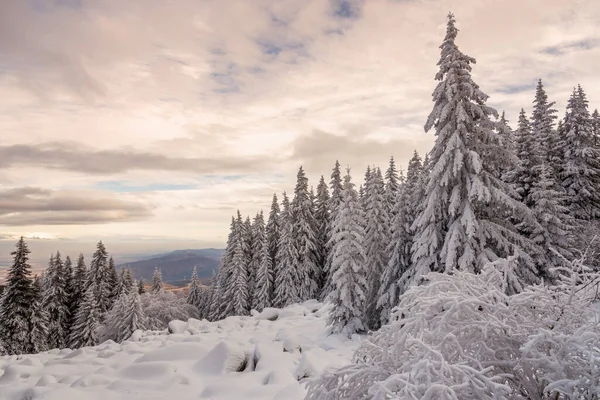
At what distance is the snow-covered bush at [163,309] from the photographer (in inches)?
1875

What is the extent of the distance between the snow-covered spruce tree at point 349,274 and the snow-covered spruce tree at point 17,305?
31874 millimetres

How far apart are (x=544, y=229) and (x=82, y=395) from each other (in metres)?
23.6

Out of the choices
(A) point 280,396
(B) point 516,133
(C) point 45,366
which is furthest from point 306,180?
(A) point 280,396

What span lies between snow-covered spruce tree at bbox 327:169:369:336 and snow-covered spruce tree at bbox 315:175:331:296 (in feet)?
65.3

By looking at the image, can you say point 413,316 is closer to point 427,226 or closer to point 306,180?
point 427,226

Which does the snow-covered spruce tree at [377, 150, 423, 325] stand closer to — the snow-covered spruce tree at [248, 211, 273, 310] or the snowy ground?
the snowy ground

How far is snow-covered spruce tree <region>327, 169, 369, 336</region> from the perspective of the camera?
70.9ft

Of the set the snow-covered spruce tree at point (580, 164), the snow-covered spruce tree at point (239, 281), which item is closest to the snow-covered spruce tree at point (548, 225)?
the snow-covered spruce tree at point (580, 164)

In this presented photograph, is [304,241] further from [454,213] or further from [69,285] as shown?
[69,285]

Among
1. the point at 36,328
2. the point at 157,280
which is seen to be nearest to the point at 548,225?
the point at 36,328

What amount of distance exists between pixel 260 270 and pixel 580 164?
3465 centimetres

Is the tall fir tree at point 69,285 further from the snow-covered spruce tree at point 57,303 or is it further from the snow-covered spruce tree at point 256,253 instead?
the snow-covered spruce tree at point 256,253

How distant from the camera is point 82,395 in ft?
28.6

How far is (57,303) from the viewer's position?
149ft
